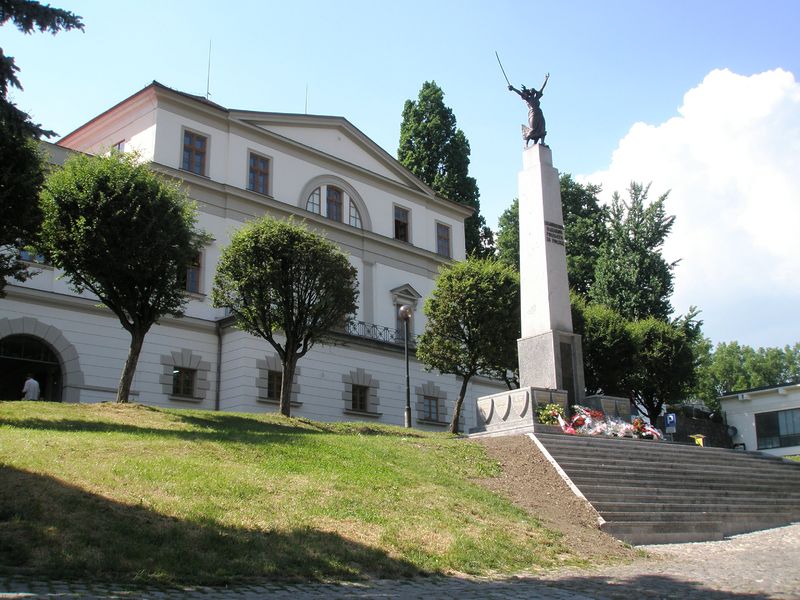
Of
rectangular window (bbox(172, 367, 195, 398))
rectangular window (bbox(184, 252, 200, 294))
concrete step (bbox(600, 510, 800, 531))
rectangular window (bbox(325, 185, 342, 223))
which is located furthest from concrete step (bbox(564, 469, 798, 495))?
rectangular window (bbox(325, 185, 342, 223))

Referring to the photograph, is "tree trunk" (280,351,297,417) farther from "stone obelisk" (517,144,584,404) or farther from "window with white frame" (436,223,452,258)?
"window with white frame" (436,223,452,258)

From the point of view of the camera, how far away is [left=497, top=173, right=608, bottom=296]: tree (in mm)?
49219

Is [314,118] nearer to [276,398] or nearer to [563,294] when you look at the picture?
[276,398]

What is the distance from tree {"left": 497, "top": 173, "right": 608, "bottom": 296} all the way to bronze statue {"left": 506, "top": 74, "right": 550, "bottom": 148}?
2014 centimetres

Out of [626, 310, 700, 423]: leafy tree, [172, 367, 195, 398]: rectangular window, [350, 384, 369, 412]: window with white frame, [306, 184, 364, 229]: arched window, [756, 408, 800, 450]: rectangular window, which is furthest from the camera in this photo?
[756, 408, 800, 450]: rectangular window

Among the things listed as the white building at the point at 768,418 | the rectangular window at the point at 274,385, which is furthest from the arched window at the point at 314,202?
the white building at the point at 768,418

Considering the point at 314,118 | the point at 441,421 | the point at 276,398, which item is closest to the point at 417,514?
the point at 276,398

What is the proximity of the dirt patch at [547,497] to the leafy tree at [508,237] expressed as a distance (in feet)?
108

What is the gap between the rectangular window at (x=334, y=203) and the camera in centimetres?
3662

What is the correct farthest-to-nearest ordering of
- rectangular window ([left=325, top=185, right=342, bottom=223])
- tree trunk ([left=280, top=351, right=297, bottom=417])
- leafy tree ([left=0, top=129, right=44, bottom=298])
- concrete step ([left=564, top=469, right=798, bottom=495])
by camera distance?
1. rectangular window ([left=325, top=185, right=342, bottom=223])
2. tree trunk ([left=280, top=351, right=297, bottom=417])
3. leafy tree ([left=0, top=129, right=44, bottom=298])
4. concrete step ([left=564, top=469, right=798, bottom=495])

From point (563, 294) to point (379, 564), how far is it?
1482 cm

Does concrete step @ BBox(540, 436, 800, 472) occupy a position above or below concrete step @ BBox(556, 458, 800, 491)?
above

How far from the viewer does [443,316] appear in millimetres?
27062

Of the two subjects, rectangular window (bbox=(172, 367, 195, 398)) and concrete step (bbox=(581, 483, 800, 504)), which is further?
rectangular window (bbox=(172, 367, 195, 398))
